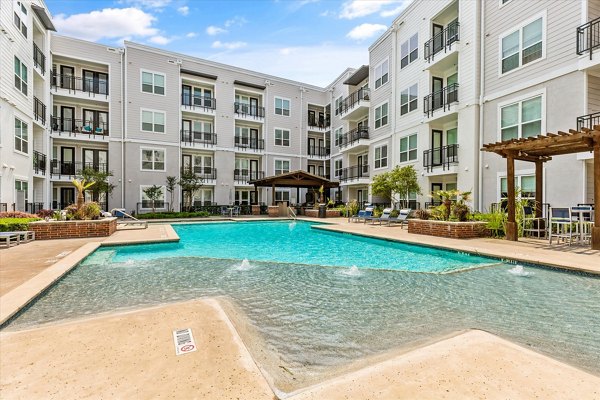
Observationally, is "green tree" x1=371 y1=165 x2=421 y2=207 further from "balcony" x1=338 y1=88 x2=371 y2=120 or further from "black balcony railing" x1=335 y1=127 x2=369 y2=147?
"balcony" x1=338 y1=88 x2=371 y2=120

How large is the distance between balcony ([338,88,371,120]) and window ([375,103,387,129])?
1330 mm

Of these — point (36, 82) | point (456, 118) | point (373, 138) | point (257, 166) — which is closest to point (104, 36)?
point (36, 82)

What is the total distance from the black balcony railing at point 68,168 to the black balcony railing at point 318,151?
745 inches

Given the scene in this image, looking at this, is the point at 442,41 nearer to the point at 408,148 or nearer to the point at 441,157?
the point at 408,148

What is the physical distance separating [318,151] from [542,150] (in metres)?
24.2

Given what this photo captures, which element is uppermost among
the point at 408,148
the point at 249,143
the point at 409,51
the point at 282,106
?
the point at 409,51

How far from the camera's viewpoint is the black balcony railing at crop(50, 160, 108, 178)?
70.3ft

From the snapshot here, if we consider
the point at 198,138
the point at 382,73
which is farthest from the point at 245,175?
the point at 382,73

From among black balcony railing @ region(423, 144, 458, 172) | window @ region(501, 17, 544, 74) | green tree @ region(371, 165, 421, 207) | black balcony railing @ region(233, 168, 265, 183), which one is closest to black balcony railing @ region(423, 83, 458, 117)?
black balcony railing @ region(423, 144, 458, 172)

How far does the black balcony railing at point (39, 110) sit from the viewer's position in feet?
60.4

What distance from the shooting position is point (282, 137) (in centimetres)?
3081

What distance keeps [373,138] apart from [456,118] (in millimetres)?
7348

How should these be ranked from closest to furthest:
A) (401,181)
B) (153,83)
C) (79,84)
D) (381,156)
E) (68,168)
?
(401,181) → (68,168) → (381,156) → (79,84) → (153,83)

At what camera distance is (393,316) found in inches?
158
